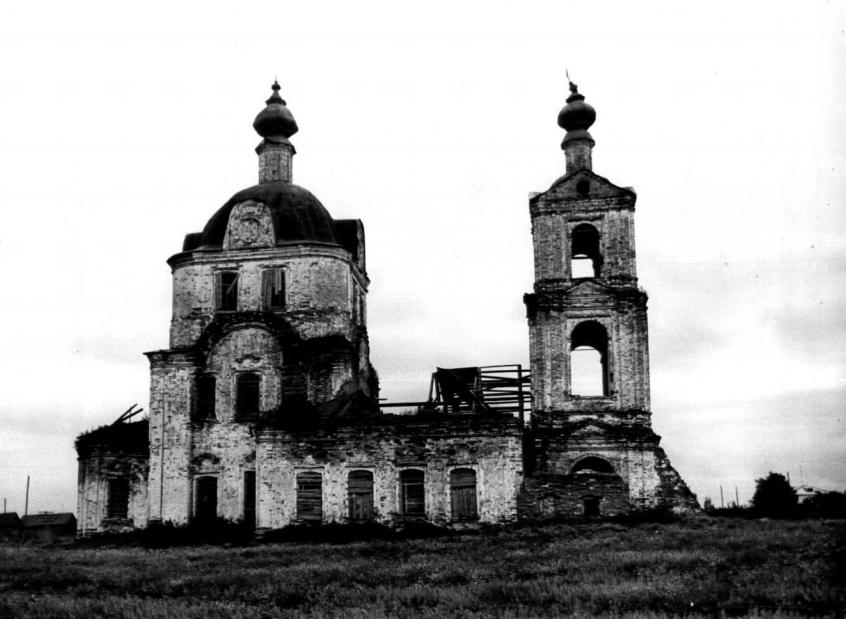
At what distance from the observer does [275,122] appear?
37.6 metres

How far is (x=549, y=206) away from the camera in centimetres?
3197

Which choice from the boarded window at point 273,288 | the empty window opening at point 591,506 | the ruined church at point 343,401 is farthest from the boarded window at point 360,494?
the boarded window at point 273,288

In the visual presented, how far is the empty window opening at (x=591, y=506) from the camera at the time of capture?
2819cm

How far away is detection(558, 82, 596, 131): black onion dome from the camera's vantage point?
109 ft

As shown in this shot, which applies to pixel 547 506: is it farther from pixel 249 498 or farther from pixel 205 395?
pixel 205 395

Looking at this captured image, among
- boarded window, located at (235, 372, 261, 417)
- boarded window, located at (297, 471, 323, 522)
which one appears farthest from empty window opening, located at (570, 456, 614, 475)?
boarded window, located at (235, 372, 261, 417)

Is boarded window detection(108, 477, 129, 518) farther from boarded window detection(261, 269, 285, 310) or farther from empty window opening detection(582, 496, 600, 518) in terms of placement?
empty window opening detection(582, 496, 600, 518)

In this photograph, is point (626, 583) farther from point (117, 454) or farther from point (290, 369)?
point (117, 454)

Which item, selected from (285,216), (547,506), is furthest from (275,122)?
(547,506)

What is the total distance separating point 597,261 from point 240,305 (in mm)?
12481

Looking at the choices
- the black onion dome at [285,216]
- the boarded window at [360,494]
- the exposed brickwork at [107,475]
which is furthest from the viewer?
the black onion dome at [285,216]

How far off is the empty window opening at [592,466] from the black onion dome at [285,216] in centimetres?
1196

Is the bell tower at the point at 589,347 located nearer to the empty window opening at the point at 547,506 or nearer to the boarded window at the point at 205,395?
the empty window opening at the point at 547,506

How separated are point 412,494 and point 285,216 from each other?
11554 millimetres
